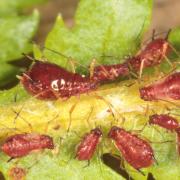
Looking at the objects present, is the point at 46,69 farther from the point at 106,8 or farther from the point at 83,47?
the point at 106,8

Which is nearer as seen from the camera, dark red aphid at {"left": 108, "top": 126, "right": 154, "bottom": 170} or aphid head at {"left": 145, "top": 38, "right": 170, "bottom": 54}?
dark red aphid at {"left": 108, "top": 126, "right": 154, "bottom": 170}

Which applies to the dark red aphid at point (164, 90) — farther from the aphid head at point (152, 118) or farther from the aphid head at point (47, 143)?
the aphid head at point (47, 143)

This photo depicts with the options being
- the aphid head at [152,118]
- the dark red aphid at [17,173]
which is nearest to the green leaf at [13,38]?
the dark red aphid at [17,173]

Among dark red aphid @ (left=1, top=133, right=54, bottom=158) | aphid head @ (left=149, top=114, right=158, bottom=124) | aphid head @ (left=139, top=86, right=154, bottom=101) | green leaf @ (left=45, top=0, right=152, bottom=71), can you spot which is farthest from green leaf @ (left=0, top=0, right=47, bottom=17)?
aphid head @ (left=149, top=114, right=158, bottom=124)

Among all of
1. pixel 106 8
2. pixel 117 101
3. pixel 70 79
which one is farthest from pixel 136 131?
pixel 106 8

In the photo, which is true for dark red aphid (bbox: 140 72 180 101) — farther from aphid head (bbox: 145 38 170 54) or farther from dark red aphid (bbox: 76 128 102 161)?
dark red aphid (bbox: 76 128 102 161)

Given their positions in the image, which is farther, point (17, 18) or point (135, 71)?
point (17, 18)

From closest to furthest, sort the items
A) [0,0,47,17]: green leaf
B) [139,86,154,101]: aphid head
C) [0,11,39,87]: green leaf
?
[139,86,154,101]: aphid head, [0,11,39,87]: green leaf, [0,0,47,17]: green leaf
